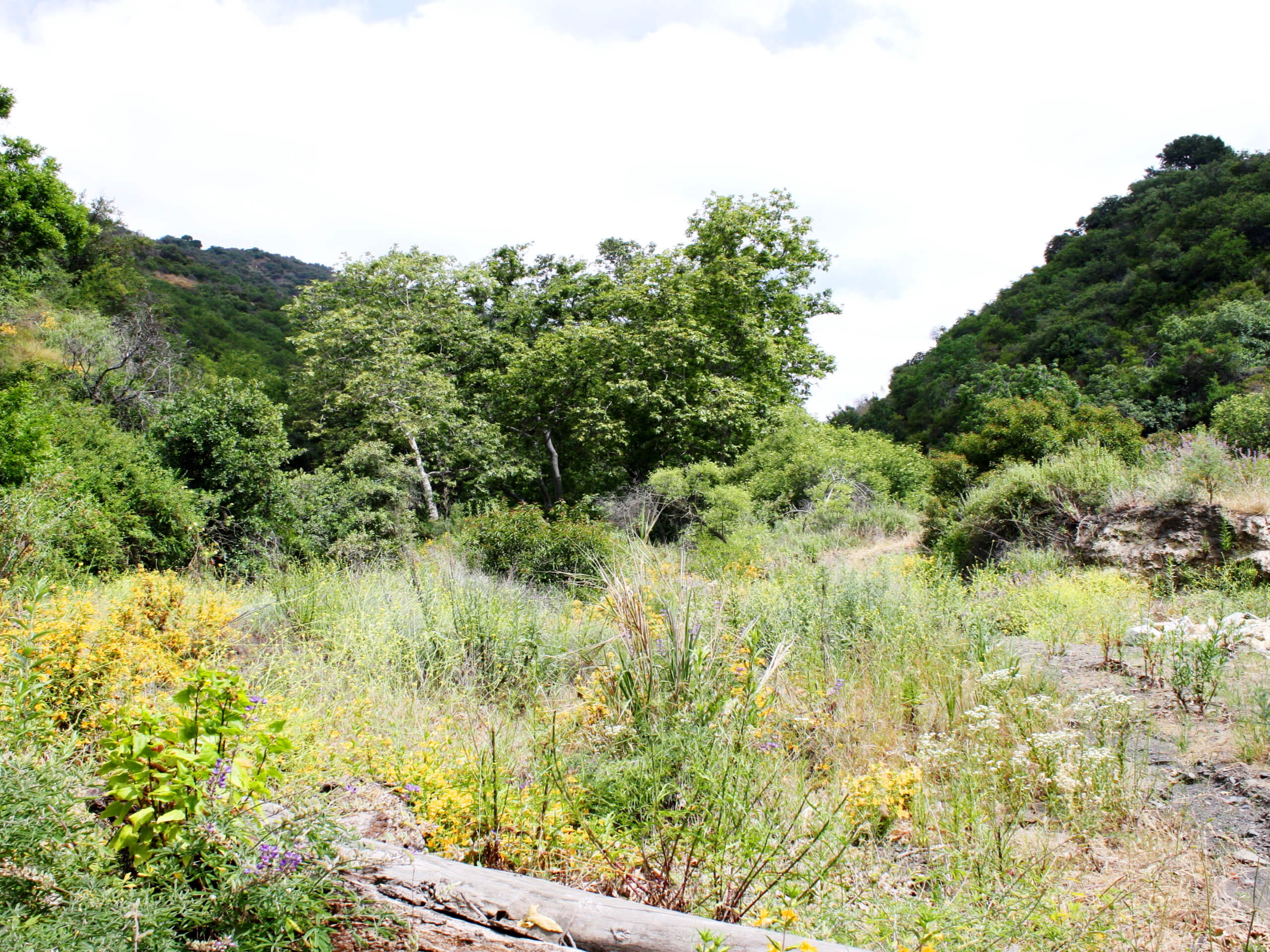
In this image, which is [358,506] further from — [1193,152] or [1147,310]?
[1193,152]

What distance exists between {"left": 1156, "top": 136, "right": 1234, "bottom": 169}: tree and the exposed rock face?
37387 mm

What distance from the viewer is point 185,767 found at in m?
2.06

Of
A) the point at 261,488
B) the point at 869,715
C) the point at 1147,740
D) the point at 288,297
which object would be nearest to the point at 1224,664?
the point at 1147,740

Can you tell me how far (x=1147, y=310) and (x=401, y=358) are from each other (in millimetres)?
28402

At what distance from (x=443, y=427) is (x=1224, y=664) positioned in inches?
764

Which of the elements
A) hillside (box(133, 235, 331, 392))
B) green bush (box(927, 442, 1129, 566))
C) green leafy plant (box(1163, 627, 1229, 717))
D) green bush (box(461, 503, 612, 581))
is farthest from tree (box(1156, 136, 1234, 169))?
hillside (box(133, 235, 331, 392))

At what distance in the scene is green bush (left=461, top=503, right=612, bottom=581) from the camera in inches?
466

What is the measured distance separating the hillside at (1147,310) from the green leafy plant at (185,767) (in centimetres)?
2190

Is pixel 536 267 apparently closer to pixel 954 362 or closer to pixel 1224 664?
pixel 954 362

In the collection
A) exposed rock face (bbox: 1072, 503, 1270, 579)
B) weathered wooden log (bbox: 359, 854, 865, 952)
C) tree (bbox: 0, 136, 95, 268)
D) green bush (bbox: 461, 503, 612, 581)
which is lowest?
green bush (bbox: 461, 503, 612, 581)

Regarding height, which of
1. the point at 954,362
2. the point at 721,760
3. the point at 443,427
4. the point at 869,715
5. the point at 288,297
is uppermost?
the point at 288,297

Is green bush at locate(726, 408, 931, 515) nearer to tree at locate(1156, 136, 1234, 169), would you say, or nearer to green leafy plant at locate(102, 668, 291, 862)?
green leafy plant at locate(102, 668, 291, 862)

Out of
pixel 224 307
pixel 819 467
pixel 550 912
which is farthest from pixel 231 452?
pixel 224 307

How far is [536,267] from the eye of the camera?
27375mm
